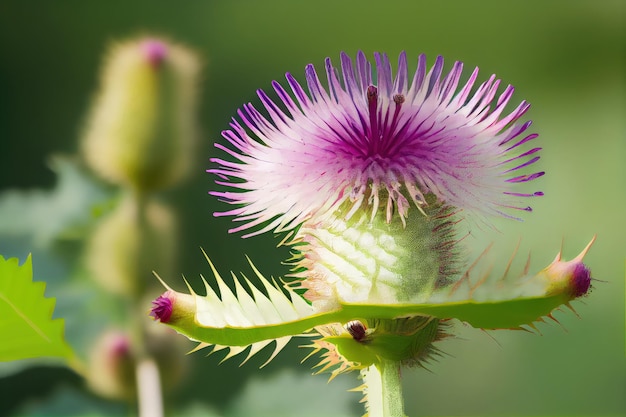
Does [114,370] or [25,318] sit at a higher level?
[114,370]

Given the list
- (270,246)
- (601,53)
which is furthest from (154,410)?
(601,53)

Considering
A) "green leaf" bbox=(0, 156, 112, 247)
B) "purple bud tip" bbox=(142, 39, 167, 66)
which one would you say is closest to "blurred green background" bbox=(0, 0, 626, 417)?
"green leaf" bbox=(0, 156, 112, 247)

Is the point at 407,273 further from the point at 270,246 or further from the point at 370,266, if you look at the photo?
the point at 270,246

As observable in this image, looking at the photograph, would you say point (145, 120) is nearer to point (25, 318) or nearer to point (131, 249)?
point (131, 249)

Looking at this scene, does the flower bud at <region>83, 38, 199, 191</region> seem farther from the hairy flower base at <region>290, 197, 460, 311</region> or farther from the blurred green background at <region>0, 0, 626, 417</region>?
the hairy flower base at <region>290, 197, 460, 311</region>

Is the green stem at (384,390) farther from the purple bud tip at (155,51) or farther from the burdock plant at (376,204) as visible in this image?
the purple bud tip at (155,51)

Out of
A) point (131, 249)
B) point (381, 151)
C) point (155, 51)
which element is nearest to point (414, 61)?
point (155, 51)
